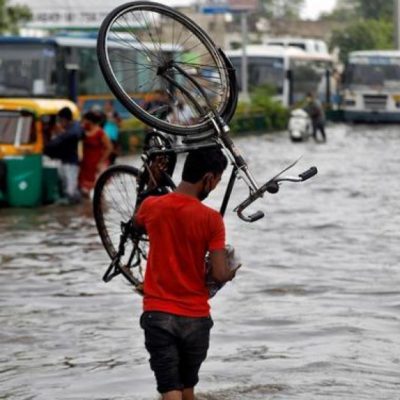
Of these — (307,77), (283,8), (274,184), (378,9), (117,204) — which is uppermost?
(274,184)

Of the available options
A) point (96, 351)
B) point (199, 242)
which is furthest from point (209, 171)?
point (96, 351)

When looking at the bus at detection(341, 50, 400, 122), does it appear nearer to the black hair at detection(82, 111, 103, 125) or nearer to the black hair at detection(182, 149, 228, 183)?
the black hair at detection(82, 111, 103, 125)

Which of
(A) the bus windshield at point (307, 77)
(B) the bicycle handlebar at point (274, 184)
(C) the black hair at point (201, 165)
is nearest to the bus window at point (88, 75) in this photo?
(A) the bus windshield at point (307, 77)

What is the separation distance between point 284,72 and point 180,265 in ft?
151

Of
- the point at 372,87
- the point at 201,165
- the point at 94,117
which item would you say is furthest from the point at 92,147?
the point at 372,87

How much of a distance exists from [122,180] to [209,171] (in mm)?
3893

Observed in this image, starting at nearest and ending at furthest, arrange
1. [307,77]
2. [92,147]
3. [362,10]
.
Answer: [92,147], [307,77], [362,10]

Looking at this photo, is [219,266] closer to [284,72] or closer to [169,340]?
[169,340]

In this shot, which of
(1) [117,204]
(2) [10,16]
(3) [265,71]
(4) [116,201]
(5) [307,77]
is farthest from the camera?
(5) [307,77]

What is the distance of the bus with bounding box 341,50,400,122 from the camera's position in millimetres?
51688

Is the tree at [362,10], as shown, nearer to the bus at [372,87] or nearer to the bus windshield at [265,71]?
the bus windshield at [265,71]

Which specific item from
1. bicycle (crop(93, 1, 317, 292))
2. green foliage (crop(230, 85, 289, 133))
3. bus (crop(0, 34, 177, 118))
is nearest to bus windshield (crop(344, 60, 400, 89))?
green foliage (crop(230, 85, 289, 133))

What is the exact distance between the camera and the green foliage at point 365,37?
9150cm

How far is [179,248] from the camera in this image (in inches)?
283
